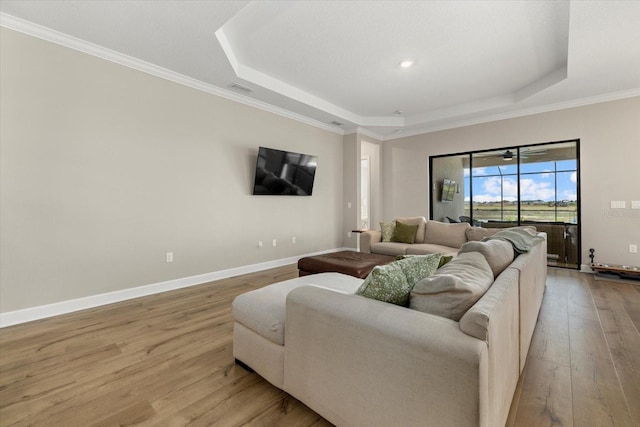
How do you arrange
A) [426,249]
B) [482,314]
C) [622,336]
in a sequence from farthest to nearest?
[426,249]
[622,336]
[482,314]

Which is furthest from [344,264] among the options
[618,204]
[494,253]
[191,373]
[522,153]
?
[618,204]

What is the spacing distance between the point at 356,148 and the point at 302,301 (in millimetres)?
5141

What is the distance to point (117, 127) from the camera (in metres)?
3.20

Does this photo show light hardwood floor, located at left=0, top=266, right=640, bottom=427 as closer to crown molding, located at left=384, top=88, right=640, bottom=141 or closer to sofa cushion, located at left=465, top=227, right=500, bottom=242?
sofa cushion, located at left=465, top=227, right=500, bottom=242

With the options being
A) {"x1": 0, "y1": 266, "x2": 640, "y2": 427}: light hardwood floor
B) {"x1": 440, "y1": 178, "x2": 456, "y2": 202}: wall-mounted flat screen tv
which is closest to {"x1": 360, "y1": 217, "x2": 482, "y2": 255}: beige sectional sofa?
{"x1": 0, "y1": 266, "x2": 640, "y2": 427}: light hardwood floor

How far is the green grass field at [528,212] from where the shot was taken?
15.7 feet

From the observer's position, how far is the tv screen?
4527mm

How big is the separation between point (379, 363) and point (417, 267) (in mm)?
559

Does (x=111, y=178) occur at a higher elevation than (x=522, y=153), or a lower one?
lower

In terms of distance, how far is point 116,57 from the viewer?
3152 millimetres

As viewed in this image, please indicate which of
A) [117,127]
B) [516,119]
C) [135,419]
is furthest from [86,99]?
[516,119]

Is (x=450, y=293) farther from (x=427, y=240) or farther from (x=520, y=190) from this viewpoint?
(x=520, y=190)

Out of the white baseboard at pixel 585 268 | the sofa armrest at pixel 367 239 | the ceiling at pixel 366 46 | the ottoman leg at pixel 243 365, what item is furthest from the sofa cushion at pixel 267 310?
the white baseboard at pixel 585 268

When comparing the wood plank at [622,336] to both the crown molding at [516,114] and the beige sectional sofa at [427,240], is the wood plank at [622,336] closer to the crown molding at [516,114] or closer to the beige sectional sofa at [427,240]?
the beige sectional sofa at [427,240]
